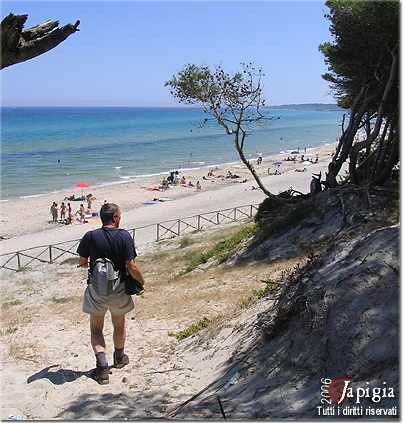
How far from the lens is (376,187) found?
1195 cm

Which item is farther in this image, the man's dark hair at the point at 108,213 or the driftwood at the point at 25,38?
the man's dark hair at the point at 108,213

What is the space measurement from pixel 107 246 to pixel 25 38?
2.51 meters

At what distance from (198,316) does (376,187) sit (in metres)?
6.11

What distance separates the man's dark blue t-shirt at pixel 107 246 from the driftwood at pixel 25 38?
2.30 m

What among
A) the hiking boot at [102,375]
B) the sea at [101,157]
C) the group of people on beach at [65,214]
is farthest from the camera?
the sea at [101,157]

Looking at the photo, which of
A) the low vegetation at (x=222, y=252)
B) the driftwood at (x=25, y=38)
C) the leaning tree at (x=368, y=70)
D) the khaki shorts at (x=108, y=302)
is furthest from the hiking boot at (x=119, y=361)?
the leaning tree at (x=368, y=70)

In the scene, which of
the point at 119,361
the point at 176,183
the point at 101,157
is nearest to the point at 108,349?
the point at 119,361

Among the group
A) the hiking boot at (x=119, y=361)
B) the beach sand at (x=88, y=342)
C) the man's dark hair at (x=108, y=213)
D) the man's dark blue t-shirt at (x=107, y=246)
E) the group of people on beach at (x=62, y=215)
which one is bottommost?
the group of people on beach at (x=62, y=215)

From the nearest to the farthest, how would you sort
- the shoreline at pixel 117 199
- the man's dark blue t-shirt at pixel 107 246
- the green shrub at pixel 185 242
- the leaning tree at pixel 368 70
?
the man's dark blue t-shirt at pixel 107 246 → the leaning tree at pixel 368 70 → the green shrub at pixel 185 242 → the shoreline at pixel 117 199

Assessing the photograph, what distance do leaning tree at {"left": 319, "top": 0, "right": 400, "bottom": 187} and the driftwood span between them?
9953 millimetres

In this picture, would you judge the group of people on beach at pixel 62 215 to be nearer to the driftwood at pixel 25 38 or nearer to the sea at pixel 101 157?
the sea at pixel 101 157

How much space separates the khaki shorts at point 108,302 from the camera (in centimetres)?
557

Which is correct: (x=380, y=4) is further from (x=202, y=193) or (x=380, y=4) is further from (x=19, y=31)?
(x=202, y=193)

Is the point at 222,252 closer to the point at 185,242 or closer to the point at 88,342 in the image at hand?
the point at 185,242
